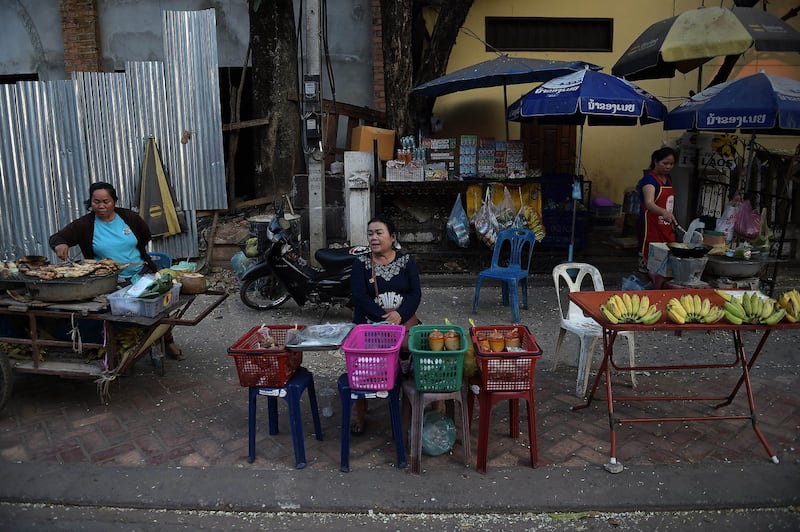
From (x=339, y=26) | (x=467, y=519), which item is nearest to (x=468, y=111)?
(x=339, y=26)

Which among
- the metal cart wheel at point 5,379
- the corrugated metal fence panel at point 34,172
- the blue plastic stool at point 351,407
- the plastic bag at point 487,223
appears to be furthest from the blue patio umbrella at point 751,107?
the corrugated metal fence panel at point 34,172

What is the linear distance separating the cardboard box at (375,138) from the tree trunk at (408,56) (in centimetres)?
48

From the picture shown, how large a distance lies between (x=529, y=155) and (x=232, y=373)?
6.02 metres

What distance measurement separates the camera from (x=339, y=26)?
10117 millimetres

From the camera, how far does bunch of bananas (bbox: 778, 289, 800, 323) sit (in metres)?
3.90

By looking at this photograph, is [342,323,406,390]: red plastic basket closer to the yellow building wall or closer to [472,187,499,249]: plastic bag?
[472,187,499,249]: plastic bag

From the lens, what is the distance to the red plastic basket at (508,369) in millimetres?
3522

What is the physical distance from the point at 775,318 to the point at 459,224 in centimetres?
486

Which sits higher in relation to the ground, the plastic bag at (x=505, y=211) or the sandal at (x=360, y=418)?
the plastic bag at (x=505, y=211)

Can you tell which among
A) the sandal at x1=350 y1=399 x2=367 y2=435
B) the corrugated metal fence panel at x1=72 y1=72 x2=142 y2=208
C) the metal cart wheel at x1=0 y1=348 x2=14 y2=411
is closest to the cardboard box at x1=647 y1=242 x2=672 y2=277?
the sandal at x1=350 y1=399 x2=367 y2=435

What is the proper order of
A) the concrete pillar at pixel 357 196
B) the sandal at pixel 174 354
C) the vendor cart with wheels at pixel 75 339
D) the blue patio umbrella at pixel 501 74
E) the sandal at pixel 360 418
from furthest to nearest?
the concrete pillar at pixel 357 196, the blue patio umbrella at pixel 501 74, the sandal at pixel 174 354, the vendor cart with wheels at pixel 75 339, the sandal at pixel 360 418

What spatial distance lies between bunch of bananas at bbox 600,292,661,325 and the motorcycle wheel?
425cm

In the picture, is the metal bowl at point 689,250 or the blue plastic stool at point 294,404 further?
the metal bowl at point 689,250

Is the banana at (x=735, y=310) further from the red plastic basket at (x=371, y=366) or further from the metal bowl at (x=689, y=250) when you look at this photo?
the red plastic basket at (x=371, y=366)
